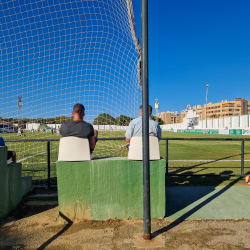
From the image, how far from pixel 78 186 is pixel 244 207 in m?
2.64

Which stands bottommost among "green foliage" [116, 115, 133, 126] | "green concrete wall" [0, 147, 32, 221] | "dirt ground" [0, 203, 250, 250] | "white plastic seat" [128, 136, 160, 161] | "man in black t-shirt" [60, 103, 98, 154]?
"dirt ground" [0, 203, 250, 250]

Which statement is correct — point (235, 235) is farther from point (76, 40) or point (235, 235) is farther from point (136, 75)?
point (76, 40)

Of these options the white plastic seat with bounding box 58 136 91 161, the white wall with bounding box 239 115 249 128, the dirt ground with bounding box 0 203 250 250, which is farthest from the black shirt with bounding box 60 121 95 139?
the white wall with bounding box 239 115 249 128

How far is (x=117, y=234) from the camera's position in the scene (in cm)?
240

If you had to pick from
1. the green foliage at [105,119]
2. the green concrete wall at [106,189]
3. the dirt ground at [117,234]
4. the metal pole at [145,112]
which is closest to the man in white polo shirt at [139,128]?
the green concrete wall at [106,189]

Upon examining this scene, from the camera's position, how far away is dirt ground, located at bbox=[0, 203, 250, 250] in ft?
7.12

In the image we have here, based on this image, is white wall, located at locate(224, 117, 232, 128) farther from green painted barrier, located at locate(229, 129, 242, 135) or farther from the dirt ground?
the dirt ground

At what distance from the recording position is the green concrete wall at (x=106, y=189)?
2.73 metres

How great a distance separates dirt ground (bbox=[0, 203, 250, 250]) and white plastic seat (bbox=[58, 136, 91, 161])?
0.87 metres

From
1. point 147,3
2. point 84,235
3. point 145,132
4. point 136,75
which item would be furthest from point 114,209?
point 136,75

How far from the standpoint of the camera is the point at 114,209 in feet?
9.04

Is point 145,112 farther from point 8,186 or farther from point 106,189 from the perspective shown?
point 8,186

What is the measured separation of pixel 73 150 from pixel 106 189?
71cm

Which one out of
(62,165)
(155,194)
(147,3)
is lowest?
(155,194)
